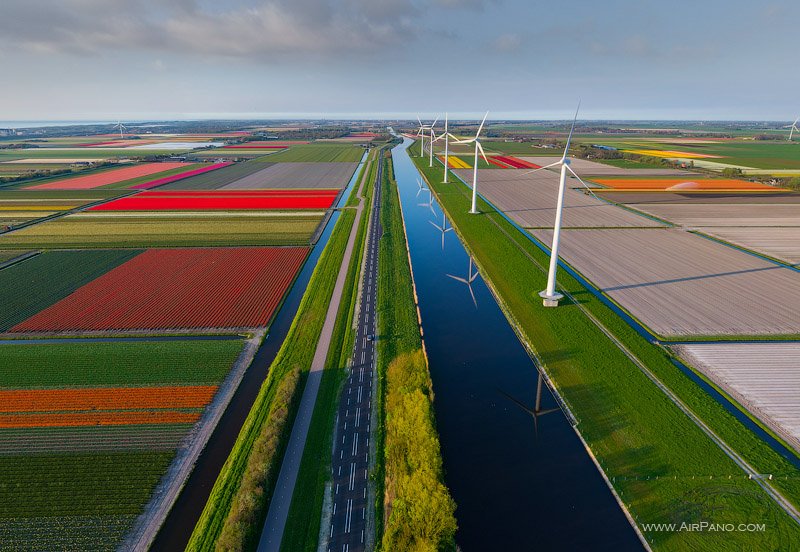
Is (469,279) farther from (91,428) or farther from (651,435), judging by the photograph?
(91,428)

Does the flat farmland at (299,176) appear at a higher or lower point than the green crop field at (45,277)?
higher

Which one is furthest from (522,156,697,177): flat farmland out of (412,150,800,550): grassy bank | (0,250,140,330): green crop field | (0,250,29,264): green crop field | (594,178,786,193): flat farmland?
(0,250,29,264): green crop field

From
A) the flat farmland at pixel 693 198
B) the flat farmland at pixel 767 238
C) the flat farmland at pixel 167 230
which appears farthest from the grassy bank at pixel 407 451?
the flat farmland at pixel 693 198

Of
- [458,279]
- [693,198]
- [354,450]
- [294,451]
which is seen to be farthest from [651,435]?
[693,198]

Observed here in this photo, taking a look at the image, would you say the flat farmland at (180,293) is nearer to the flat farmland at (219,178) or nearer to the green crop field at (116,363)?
the green crop field at (116,363)

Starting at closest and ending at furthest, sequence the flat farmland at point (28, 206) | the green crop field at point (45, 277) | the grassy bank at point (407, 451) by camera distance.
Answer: the grassy bank at point (407, 451), the green crop field at point (45, 277), the flat farmland at point (28, 206)

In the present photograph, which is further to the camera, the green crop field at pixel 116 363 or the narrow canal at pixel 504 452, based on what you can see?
the green crop field at pixel 116 363

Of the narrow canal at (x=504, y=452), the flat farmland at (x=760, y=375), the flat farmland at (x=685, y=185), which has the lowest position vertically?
the narrow canal at (x=504, y=452)
